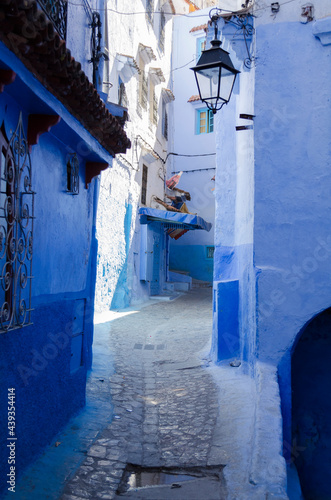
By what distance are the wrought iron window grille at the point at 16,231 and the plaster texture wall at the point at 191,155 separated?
21.0m

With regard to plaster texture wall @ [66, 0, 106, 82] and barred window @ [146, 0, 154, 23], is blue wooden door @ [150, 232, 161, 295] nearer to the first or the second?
barred window @ [146, 0, 154, 23]

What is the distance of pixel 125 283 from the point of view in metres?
15.7

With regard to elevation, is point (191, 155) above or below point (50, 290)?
above

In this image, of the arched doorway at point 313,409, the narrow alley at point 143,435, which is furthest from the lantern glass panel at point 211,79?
the narrow alley at point 143,435

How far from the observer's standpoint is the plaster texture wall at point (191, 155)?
82.8 feet

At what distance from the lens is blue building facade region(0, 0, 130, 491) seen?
368 centimetres

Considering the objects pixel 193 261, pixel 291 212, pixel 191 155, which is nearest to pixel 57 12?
pixel 291 212

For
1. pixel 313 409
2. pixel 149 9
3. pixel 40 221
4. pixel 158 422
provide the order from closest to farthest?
pixel 40 221 → pixel 158 422 → pixel 313 409 → pixel 149 9

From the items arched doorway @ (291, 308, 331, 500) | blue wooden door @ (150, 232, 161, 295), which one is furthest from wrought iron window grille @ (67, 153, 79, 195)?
blue wooden door @ (150, 232, 161, 295)

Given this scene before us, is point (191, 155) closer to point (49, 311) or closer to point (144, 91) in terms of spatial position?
point (144, 91)

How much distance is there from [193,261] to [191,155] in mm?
5900

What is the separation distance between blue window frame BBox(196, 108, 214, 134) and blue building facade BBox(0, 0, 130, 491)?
20.1 m

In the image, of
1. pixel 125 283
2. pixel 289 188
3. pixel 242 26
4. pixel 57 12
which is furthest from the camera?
pixel 125 283

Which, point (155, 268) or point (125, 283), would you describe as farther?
point (155, 268)
